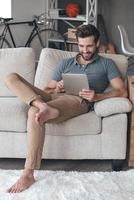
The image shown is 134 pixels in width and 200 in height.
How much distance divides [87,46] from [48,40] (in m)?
3.93

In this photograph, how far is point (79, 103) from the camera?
2885 millimetres

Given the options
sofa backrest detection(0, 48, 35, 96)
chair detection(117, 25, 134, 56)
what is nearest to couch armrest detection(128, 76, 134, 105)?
sofa backrest detection(0, 48, 35, 96)

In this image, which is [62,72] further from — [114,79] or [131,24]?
[131,24]

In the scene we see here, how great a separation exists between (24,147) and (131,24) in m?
4.88

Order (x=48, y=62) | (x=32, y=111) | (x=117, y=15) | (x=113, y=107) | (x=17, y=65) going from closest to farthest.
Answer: (x=32, y=111) < (x=113, y=107) < (x=48, y=62) < (x=17, y=65) < (x=117, y=15)

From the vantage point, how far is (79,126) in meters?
2.82

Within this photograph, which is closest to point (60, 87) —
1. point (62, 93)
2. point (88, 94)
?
point (62, 93)

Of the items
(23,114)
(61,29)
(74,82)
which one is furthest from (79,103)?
(61,29)

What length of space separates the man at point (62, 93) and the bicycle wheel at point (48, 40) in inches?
142

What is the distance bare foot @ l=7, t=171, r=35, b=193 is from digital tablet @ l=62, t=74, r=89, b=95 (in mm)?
704

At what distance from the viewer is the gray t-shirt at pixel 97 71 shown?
3.01 metres

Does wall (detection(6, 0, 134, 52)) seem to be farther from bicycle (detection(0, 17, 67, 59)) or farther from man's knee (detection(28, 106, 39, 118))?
man's knee (detection(28, 106, 39, 118))

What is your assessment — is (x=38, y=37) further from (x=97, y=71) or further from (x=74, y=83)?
(x=74, y=83)

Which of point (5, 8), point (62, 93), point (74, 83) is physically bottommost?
point (5, 8)
